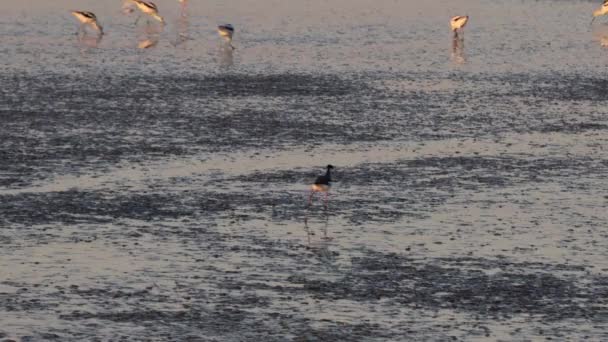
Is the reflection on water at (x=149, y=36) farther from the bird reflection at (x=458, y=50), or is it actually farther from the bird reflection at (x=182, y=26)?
the bird reflection at (x=458, y=50)

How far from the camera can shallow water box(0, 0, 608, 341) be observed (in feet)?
59.3

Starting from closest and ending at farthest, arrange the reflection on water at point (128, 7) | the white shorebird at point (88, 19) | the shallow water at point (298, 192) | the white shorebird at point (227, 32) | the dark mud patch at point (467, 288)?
1. the shallow water at point (298, 192)
2. the dark mud patch at point (467, 288)
3. the white shorebird at point (227, 32)
4. the white shorebird at point (88, 19)
5. the reflection on water at point (128, 7)

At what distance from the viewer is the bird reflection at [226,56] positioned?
41750 millimetres

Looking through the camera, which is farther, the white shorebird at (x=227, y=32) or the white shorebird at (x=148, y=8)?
the white shorebird at (x=148, y=8)

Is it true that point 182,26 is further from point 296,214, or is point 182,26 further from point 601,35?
point 296,214

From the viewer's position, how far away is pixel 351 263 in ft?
67.1

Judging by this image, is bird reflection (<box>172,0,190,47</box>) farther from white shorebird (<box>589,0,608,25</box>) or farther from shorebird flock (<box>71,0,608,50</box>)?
white shorebird (<box>589,0,608,25</box>)

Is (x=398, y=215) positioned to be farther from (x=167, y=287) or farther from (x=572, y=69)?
(x=572, y=69)

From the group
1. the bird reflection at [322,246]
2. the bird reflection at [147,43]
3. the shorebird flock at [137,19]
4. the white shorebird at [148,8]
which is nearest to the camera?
the bird reflection at [322,246]

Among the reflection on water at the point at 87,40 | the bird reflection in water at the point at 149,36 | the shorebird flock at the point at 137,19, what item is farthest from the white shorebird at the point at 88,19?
the bird reflection in water at the point at 149,36

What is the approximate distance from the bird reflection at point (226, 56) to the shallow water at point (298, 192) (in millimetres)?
223

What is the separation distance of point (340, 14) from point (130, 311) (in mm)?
40805

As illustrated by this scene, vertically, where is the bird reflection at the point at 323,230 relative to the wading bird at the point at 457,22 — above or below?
below

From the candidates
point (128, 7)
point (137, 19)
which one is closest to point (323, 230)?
point (137, 19)
